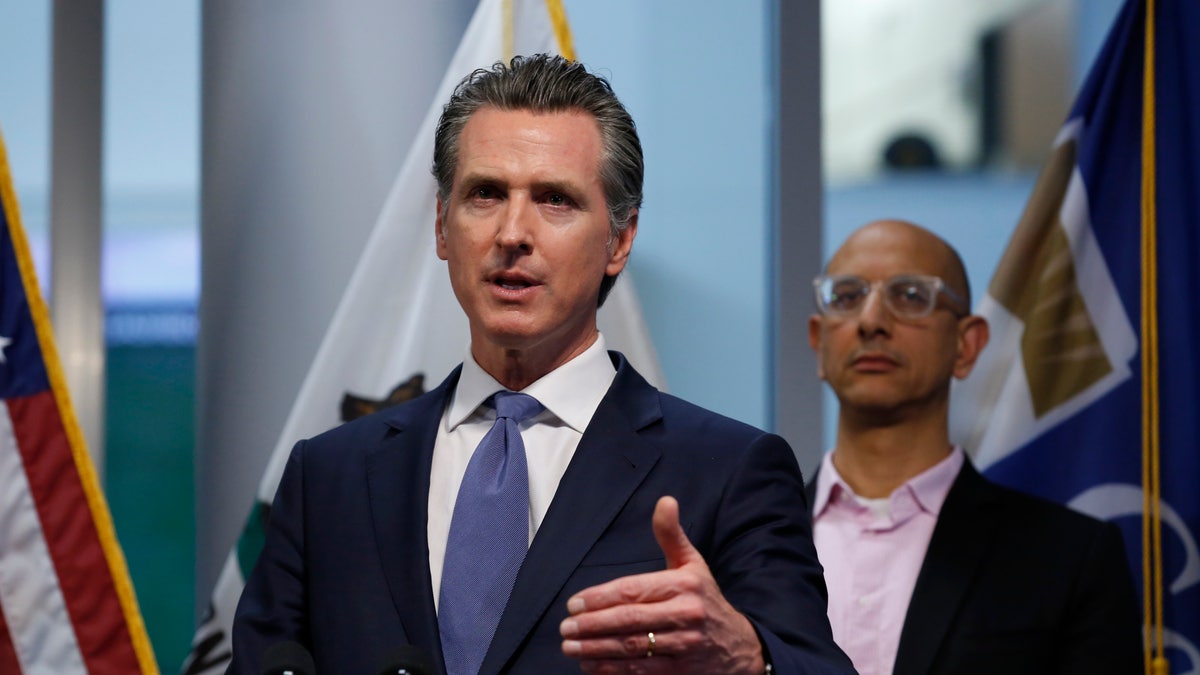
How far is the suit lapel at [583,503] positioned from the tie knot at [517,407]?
0.28 feet

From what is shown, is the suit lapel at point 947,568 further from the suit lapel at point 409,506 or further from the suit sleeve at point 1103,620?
the suit lapel at point 409,506

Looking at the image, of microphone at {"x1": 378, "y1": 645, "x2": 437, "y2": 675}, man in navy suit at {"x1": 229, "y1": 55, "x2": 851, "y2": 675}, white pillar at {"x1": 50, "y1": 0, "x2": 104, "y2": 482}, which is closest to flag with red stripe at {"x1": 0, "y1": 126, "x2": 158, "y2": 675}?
white pillar at {"x1": 50, "y1": 0, "x2": 104, "y2": 482}

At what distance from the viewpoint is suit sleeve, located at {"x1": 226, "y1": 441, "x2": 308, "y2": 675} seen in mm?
1560

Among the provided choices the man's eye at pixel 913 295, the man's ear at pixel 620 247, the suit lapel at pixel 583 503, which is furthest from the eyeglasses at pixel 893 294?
the suit lapel at pixel 583 503

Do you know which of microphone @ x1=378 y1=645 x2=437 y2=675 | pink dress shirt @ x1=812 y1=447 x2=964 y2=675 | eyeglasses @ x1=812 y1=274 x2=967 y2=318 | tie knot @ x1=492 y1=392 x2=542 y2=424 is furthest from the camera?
eyeglasses @ x1=812 y1=274 x2=967 y2=318

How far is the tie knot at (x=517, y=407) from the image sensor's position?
5.52 ft

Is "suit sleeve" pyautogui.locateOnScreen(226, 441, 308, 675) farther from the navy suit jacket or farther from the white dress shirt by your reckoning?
the white dress shirt

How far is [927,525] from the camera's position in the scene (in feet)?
9.30

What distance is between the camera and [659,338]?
12.4ft

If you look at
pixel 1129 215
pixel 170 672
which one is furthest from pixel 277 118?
pixel 1129 215

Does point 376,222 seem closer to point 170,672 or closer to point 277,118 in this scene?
point 277,118

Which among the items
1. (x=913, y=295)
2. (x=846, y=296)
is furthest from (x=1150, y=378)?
(x=846, y=296)

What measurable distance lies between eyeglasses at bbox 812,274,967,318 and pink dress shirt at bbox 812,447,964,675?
0.31 metres

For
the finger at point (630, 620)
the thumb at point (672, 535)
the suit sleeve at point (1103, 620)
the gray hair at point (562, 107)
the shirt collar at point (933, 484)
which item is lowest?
the suit sleeve at point (1103, 620)
